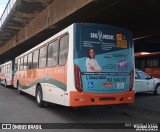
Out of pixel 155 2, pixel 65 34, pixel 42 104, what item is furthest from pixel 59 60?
pixel 155 2

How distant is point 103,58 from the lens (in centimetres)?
935

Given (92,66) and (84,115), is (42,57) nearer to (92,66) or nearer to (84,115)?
(84,115)

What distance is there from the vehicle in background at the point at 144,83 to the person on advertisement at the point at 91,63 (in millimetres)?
7088

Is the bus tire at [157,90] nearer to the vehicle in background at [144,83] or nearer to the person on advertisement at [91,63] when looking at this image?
the vehicle in background at [144,83]

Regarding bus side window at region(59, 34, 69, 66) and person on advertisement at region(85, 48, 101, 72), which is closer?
person on advertisement at region(85, 48, 101, 72)

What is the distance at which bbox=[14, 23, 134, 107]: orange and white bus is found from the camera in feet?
29.5

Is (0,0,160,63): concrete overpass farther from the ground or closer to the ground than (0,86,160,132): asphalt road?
farther from the ground

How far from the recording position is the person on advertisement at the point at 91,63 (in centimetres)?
912

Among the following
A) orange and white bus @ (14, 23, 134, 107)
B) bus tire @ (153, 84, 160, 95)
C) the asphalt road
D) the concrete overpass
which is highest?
the concrete overpass

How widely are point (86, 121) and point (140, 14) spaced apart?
20.3ft

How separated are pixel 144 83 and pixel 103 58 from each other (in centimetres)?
763

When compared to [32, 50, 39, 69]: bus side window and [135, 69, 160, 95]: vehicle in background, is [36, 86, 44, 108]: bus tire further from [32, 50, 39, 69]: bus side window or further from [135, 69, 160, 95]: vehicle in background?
[135, 69, 160, 95]: vehicle in background

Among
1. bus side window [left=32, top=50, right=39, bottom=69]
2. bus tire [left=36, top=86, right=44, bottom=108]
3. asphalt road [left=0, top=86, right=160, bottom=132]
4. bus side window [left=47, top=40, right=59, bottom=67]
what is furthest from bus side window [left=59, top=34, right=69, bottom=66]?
bus side window [left=32, top=50, right=39, bottom=69]

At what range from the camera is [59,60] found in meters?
10.1
